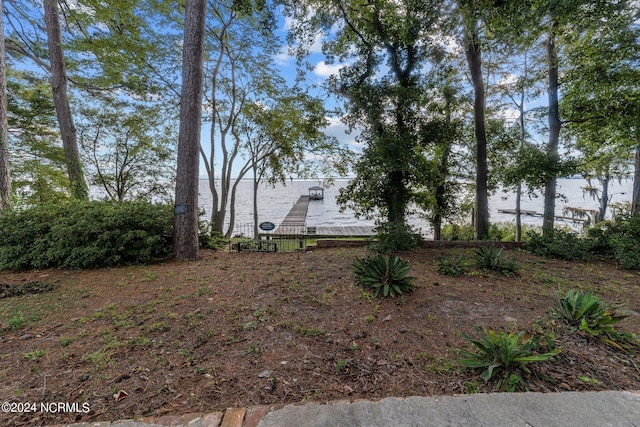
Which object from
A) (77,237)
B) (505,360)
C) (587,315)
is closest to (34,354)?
(77,237)

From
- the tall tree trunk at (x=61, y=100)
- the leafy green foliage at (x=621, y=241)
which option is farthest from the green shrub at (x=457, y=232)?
the tall tree trunk at (x=61, y=100)

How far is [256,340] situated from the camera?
2027mm

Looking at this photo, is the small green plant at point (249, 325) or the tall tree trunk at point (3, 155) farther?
the tall tree trunk at point (3, 155)

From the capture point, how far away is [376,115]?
504 cm

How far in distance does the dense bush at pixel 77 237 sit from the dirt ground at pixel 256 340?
1.45 ft

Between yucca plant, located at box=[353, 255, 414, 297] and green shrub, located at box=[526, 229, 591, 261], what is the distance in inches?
147

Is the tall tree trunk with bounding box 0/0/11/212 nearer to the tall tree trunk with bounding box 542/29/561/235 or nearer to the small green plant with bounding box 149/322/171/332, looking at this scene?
the small green plant with bounding box 149/322/171/332

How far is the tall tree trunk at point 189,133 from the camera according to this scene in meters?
4.32

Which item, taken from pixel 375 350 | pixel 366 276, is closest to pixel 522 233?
pixel 366 276

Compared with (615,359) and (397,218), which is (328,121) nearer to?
(397,218)

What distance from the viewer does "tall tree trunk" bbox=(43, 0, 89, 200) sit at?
586 cm

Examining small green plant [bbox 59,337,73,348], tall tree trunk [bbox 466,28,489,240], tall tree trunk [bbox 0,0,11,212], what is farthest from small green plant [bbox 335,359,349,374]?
tall tree trunk [bbox 0,0,11,212]

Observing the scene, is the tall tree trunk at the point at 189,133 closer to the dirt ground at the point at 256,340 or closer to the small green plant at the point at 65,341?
the dirt ground at the point at 256,340

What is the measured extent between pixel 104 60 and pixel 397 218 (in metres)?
8.24
